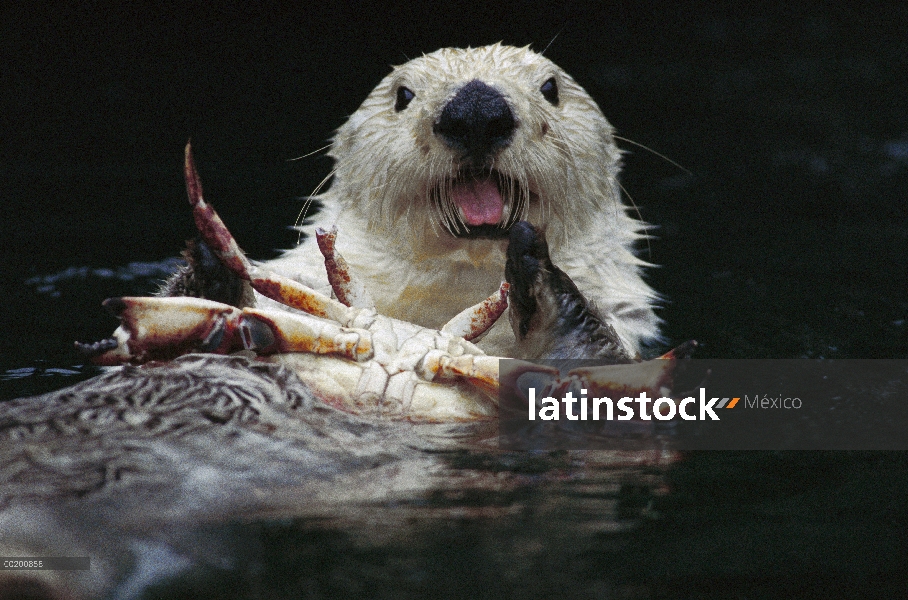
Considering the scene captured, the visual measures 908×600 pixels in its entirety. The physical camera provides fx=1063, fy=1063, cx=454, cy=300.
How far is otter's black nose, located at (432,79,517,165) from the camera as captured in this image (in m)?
2.67

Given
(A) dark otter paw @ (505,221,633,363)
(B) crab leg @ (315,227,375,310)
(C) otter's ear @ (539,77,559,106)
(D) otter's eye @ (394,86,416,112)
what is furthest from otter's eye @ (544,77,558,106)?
(B) crab leg @ (315,227,375,310)

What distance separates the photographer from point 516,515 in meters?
1.95

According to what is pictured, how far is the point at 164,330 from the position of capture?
2.25 meters

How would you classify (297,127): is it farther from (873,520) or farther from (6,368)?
(873,520)

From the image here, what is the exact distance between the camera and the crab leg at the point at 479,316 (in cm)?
251

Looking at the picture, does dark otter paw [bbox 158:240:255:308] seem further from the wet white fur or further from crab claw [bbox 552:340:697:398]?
crab claw [bbox 552:340:697:398]

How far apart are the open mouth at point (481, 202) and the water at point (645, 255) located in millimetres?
794

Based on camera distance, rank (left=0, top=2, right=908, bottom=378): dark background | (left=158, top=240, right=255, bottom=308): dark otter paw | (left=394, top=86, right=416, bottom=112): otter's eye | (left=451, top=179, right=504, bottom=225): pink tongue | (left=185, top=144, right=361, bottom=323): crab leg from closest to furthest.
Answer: (left=185, top=144, right=361, bottom=323): crab leg
(left=158, top=240, right=255, bottom=308): dark otter paw
(left=451, top=179, right=504, bottom=225): pink tongue
(left=394, top=86, right=416, bottom=112): otter's eye
(left=0, top=2, right=908, bottom=378): dark background

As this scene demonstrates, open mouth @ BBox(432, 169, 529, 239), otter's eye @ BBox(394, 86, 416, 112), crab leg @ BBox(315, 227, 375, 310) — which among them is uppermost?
otter's eye @ BBox(394, 86, 416, 112)

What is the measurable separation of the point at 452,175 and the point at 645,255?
255 cm

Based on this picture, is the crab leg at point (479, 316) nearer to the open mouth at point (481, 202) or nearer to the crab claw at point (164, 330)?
the open mouth at point (481, 202)

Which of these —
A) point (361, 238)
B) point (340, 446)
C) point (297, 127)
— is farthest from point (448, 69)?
point (297, 127)

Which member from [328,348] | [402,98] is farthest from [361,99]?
[328,348]

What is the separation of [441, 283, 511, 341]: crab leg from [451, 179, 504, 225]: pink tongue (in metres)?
0.39
